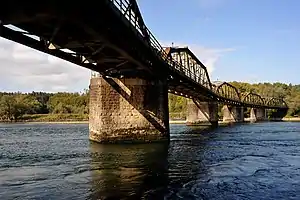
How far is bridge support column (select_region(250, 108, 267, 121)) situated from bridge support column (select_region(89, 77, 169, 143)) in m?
107

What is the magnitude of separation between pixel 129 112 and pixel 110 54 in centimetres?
894

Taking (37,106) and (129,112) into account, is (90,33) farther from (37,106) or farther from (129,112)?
(37,106)

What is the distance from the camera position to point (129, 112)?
127ft

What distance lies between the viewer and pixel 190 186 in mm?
17781

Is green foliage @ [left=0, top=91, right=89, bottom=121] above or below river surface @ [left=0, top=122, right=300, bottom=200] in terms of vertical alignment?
above

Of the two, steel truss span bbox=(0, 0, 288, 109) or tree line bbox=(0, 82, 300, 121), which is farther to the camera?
tree line bbox=(0, 82, 300, 121)

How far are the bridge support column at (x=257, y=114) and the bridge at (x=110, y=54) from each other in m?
78.1

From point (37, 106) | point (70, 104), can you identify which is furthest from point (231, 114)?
point (37, 106)

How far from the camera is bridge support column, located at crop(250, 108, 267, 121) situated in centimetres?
14275

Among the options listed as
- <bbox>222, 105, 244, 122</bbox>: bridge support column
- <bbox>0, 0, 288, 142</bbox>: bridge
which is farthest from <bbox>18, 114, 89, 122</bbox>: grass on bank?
<bbox>0, 0, 288, 142</bbox>: bridge

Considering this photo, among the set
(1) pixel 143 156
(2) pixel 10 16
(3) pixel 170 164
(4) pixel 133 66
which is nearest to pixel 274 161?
(3) pixel 170 164

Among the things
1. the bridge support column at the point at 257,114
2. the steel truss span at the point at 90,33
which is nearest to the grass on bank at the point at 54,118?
the bridge support column at the point at 257,114

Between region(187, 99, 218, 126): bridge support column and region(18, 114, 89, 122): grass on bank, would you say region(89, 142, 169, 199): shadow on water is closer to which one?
region(187, 99, 218, 126): bridge support column

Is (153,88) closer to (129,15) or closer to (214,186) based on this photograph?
(129,15)
